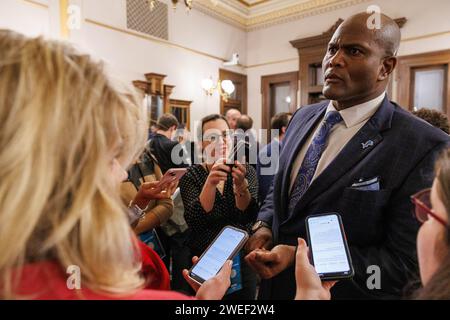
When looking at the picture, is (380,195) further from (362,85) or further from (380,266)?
(362,85)

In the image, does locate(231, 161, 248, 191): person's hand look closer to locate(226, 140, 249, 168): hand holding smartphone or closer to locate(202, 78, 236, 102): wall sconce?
locate(226, 140, 249, 168): hand holding smartphone

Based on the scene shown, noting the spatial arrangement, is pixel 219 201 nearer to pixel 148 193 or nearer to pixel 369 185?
pixel 148 193

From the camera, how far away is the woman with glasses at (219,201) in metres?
1.70

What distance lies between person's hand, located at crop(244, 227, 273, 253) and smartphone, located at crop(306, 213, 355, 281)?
38 cm

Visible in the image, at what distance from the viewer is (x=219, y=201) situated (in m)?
1.83

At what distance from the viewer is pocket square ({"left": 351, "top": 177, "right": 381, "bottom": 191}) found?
1.06 m

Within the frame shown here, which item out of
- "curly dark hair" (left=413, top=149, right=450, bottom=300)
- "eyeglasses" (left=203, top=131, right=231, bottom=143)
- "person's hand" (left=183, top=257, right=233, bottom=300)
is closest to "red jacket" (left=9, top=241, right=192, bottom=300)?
"person's hand" (left=183, top=257, right=233, bottom=300)

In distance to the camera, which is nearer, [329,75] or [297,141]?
[329,75]

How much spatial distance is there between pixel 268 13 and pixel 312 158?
7.52 metres

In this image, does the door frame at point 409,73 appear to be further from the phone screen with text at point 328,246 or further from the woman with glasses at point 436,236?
the woman with glasses at point 436,236

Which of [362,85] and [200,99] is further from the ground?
[200,99]

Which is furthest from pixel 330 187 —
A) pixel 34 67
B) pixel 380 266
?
pixel 34 67

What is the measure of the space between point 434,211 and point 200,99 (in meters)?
6.86

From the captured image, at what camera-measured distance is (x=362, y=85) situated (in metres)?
1.22
